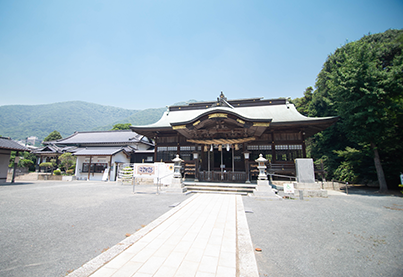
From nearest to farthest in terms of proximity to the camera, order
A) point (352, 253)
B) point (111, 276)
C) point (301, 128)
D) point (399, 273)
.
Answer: point (111, 276)
point (399, 273)
point (352, 253)
point (301, 128)

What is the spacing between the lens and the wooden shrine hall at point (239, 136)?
1151 cm

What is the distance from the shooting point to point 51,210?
5.90 m

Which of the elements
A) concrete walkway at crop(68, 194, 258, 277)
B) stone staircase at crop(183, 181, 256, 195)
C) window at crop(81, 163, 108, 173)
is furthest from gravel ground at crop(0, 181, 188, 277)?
window at crop(81, 163, 108, 173)

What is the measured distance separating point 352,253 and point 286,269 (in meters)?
1.68

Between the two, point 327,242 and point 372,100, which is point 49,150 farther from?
point 372,100

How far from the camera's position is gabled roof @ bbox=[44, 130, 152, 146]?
2472 cm

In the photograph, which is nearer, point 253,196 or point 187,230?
point 187,230

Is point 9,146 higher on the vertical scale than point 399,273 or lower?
higher

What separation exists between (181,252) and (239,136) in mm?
10570

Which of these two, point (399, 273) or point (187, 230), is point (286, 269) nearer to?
point (399, 273)

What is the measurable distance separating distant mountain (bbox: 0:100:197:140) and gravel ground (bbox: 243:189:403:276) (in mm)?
136028

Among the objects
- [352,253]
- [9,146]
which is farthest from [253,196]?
[9,146]

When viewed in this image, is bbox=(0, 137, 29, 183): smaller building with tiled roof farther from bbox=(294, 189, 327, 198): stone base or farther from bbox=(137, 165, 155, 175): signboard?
bbox=(294, 189, 327, 198): stone base

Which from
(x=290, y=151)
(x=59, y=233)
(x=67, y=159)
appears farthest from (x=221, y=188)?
(x=67, y=159)
